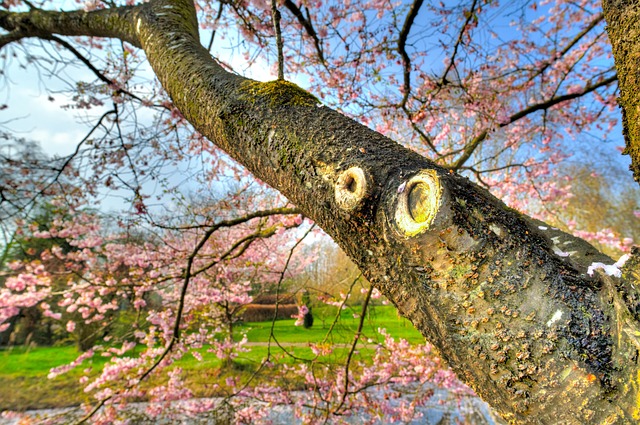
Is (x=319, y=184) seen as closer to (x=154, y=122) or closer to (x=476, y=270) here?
(x=476, y=270)

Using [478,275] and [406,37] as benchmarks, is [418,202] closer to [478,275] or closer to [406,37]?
[478,275]

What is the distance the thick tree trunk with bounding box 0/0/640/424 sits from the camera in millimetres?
440

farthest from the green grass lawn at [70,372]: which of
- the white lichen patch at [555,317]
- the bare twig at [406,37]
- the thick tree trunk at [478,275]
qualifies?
the white lichen patch at [555,317]

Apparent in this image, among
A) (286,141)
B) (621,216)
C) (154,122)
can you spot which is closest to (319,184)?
(286,141)

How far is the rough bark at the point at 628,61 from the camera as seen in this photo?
57 centimetres

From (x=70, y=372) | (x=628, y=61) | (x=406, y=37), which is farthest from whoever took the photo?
(x=70, y=372)

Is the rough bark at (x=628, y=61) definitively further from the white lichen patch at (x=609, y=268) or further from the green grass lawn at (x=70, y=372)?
the green grass lawn at (x=70, y=372)

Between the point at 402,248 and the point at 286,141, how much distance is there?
13.6 inches

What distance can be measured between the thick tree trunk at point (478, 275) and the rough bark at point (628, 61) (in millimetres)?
216

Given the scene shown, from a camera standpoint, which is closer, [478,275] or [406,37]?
[478,275]

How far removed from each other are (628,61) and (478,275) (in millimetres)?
491

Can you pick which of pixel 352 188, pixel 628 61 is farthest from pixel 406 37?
pixel 352 188

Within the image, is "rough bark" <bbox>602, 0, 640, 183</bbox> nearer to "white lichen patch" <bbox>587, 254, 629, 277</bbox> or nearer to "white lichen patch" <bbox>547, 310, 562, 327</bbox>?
"white lichen patch" <bbox>587, 254, 629, 277</bbox>

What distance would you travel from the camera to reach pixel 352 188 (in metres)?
0.58
